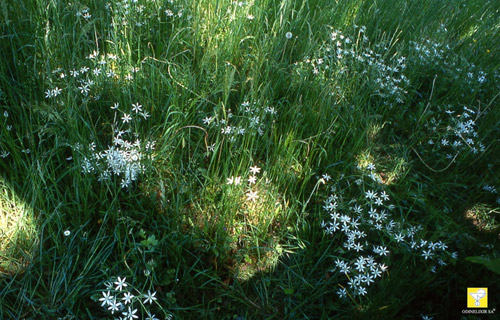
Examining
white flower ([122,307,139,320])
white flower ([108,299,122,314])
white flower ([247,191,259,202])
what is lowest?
white flower ([122,307,139,320])

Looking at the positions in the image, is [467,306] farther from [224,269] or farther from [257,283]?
[224,269]

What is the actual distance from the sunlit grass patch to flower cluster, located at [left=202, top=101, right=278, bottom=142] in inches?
43.3

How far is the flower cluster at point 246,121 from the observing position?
82.6 inches

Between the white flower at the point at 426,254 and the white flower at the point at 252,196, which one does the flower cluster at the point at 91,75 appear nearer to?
the white flower at the point at 252,196

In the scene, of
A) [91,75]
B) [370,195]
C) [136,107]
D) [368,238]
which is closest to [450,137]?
[370,195]

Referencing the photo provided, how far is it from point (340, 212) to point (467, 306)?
80cm

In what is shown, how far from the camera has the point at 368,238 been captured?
205 cm

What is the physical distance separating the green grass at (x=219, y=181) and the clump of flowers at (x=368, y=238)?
0.01 meters

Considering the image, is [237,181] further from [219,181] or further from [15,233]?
[15,233]

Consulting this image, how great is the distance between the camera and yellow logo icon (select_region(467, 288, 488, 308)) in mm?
1832

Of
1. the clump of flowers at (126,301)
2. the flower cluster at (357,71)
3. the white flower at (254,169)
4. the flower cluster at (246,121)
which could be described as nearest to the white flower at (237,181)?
the white flower at (254,169)

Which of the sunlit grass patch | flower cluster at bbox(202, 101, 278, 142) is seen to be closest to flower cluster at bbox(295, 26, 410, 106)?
flower cluster at bbox(202, 101, 278, 142)

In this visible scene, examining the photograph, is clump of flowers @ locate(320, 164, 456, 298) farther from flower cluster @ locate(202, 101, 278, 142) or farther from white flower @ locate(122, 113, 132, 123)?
white flower @ locate(122, 113, 132, 123)

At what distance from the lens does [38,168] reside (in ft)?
5.96
